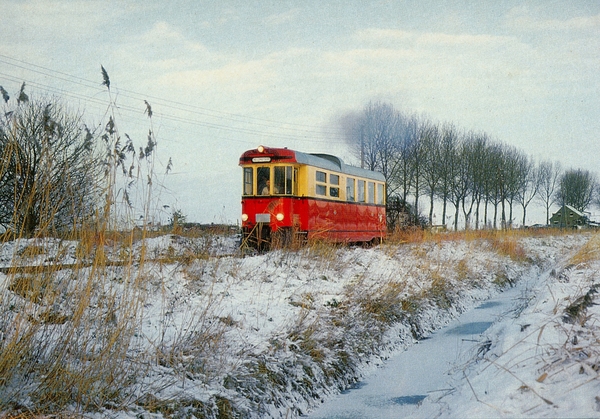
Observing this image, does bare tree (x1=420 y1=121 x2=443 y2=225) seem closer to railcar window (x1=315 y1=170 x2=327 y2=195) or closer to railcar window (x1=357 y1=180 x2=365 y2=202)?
railcar window (x1=357 y1=180 x2=365 y2=202)

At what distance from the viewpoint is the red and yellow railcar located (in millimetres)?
11867

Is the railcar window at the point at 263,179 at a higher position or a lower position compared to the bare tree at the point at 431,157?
lower

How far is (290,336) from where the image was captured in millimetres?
5223

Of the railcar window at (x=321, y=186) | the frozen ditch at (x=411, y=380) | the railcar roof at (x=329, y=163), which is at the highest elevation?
the railcar roof at (x=329, y=163)

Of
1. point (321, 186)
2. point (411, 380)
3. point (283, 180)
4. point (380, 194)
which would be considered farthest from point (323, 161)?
point (411, 380)

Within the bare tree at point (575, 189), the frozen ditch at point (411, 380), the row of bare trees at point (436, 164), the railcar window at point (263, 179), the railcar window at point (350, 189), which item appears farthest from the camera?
the bare tree at point (575, 189)

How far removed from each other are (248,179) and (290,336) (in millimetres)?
7577

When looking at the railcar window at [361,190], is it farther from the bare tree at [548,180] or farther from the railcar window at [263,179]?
the bare tree at [548,180]

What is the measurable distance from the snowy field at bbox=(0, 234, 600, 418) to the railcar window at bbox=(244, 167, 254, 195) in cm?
327

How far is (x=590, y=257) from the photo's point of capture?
33.0 feet

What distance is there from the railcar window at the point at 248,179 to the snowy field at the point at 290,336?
3274 mm

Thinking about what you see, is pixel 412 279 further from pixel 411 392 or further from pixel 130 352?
pixel 130 352

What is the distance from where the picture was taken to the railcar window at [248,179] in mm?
12469

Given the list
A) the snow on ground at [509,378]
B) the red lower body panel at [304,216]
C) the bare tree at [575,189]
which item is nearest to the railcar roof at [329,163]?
the red lower body panel at [304,216]
